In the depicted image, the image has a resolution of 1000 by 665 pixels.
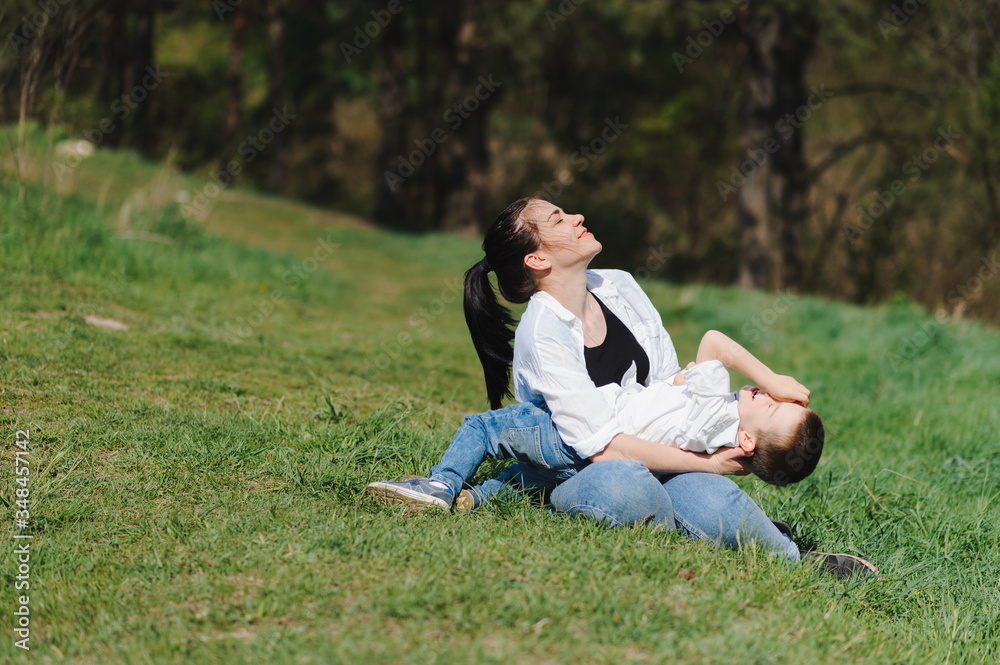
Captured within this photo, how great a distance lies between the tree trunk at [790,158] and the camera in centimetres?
1352

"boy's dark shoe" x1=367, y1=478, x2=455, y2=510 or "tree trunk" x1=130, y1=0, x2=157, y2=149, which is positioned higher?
"tree trunk" x1=130, y1=0, x2=157, y2=149

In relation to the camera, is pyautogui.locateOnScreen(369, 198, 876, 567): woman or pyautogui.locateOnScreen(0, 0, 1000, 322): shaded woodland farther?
pyautogui.locateOnScreen(0, 0, 1000, 322): shaded woodland

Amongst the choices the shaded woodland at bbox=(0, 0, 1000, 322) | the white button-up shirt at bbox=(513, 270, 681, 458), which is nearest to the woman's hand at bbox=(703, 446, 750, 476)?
the white button-up shirt at bbox=(513, 270, 681, 458)

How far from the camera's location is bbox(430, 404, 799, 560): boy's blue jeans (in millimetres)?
3053

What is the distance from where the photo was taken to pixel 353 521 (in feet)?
10.1

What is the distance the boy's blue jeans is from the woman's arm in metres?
0.04

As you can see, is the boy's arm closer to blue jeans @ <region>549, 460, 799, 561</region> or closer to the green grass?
blue jeans @ <region>549, 460, 799, 561</region>

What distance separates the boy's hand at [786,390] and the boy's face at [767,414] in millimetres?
20

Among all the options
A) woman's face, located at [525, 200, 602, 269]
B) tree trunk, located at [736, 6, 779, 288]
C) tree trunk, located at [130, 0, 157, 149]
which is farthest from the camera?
tree trunk, located at [130, 0, 157, 149]

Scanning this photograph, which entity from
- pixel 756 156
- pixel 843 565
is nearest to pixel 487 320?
pixel 843 565

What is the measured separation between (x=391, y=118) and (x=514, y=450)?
16.6m

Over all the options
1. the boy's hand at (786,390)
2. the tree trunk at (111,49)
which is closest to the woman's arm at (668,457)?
the boy's hand at (786,390)

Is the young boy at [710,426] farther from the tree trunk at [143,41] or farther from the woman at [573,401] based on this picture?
the tree trunk at [143,41]

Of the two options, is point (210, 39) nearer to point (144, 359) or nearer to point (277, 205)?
point (277, 205)
